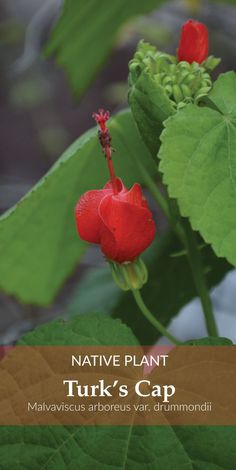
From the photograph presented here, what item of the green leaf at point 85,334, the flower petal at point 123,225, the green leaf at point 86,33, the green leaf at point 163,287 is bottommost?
the green leaf at point 163,287

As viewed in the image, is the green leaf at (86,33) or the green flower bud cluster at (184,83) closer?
the green flower bud cluster at (184,83)

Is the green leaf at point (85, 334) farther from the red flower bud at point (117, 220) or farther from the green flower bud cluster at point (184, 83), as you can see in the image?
the green flower bud cluster at point (184, 83)

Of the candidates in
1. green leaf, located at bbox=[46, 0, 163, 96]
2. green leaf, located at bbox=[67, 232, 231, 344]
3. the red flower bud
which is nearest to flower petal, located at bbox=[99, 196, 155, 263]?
→ the red flower bud

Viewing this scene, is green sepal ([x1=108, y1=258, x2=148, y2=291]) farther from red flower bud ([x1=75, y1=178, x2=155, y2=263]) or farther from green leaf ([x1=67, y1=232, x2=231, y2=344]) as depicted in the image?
green leaf ([x1=67, y1=232, x2=231, y2=344])

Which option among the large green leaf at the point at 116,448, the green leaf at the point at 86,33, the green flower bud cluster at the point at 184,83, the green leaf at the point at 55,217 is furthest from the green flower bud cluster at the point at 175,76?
the green leaf at the point at 86,33

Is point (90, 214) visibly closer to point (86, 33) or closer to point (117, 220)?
point (117, 220)
